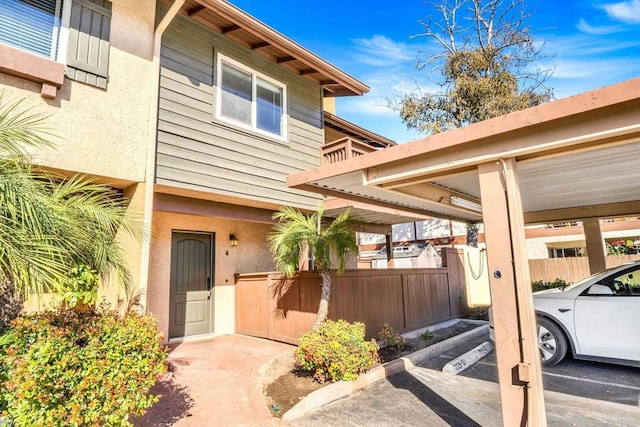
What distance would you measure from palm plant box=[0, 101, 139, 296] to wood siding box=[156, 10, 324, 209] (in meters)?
2.30

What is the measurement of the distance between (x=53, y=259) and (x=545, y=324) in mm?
6569

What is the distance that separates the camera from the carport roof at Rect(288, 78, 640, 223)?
271cm

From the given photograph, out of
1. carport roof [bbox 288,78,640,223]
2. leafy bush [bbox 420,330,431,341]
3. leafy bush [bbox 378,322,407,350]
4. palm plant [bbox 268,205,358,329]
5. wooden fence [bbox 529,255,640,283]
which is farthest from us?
wooden fence [bbox 529,255,640,283]

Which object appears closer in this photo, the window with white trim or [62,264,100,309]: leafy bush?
[62,264,100,309]: leafy bush

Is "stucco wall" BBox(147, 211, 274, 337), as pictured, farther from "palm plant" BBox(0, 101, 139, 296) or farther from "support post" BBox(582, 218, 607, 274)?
"support post" BBox(582, 218, 607, 274)

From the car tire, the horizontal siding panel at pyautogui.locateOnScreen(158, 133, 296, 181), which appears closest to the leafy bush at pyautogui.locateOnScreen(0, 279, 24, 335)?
the horizontal siding panel at pyautogui.locateOnScreen(158, 133, 296, 181)

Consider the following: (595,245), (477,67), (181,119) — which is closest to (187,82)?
(181,119)

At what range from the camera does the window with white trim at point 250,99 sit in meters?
7.16

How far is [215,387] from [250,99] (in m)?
5.52

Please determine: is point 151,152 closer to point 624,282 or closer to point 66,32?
point 66,32

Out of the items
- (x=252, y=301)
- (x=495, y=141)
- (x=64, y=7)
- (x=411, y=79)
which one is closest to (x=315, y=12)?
(x=411, y=79)

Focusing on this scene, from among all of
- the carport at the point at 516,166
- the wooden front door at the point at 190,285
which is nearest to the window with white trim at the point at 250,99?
the wooden front door at the point at 190,285

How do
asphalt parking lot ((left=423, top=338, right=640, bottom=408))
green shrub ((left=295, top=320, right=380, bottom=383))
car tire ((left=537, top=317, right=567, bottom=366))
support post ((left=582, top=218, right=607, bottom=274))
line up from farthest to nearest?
support post ((left=582, top=218, right=607, bottom=274)) < car tire ((left=537, top=317, right=567, bottom=366)) < green shrub ((left=295, top=320, right=380, bottom=383)) < asphalt parking lot ((left=423, top=338, right=640, bottom=408))

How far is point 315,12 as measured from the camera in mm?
12242
